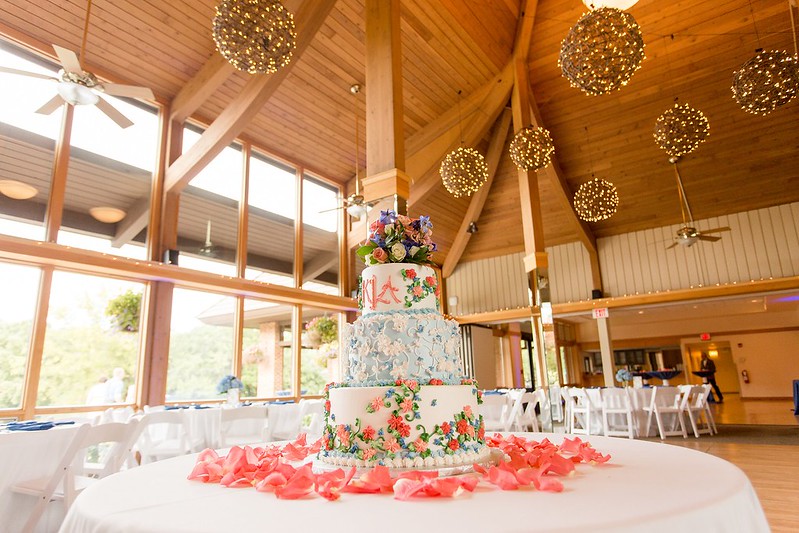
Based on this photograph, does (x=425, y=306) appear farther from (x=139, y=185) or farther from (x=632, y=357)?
(x=632, y=357)

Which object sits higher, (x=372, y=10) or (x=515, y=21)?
(x=515, y=21)

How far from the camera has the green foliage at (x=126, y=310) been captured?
6988mm

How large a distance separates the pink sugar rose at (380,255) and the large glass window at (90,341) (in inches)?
239

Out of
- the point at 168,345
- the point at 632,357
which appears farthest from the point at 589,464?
the point at 632,357

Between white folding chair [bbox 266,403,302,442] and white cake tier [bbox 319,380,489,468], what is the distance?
3926 millimetres

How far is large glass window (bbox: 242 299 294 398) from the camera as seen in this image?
8828mm

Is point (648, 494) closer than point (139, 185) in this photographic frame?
Yes

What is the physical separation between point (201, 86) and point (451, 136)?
494 centimetres

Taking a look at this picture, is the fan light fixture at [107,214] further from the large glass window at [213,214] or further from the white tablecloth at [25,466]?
the white tablecloth at [25,466]

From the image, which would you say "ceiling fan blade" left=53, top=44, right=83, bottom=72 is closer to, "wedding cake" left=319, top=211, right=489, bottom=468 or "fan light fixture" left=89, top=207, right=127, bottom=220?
"fan light fixture" left=89, top=207, right=127, bottom=220

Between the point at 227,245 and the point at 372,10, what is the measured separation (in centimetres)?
484

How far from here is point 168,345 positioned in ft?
24.5

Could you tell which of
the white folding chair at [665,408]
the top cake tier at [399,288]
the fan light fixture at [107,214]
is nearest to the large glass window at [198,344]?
the fan light fixture at [107,214]

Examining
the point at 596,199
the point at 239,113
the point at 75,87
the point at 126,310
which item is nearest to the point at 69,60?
the point at 75,87
